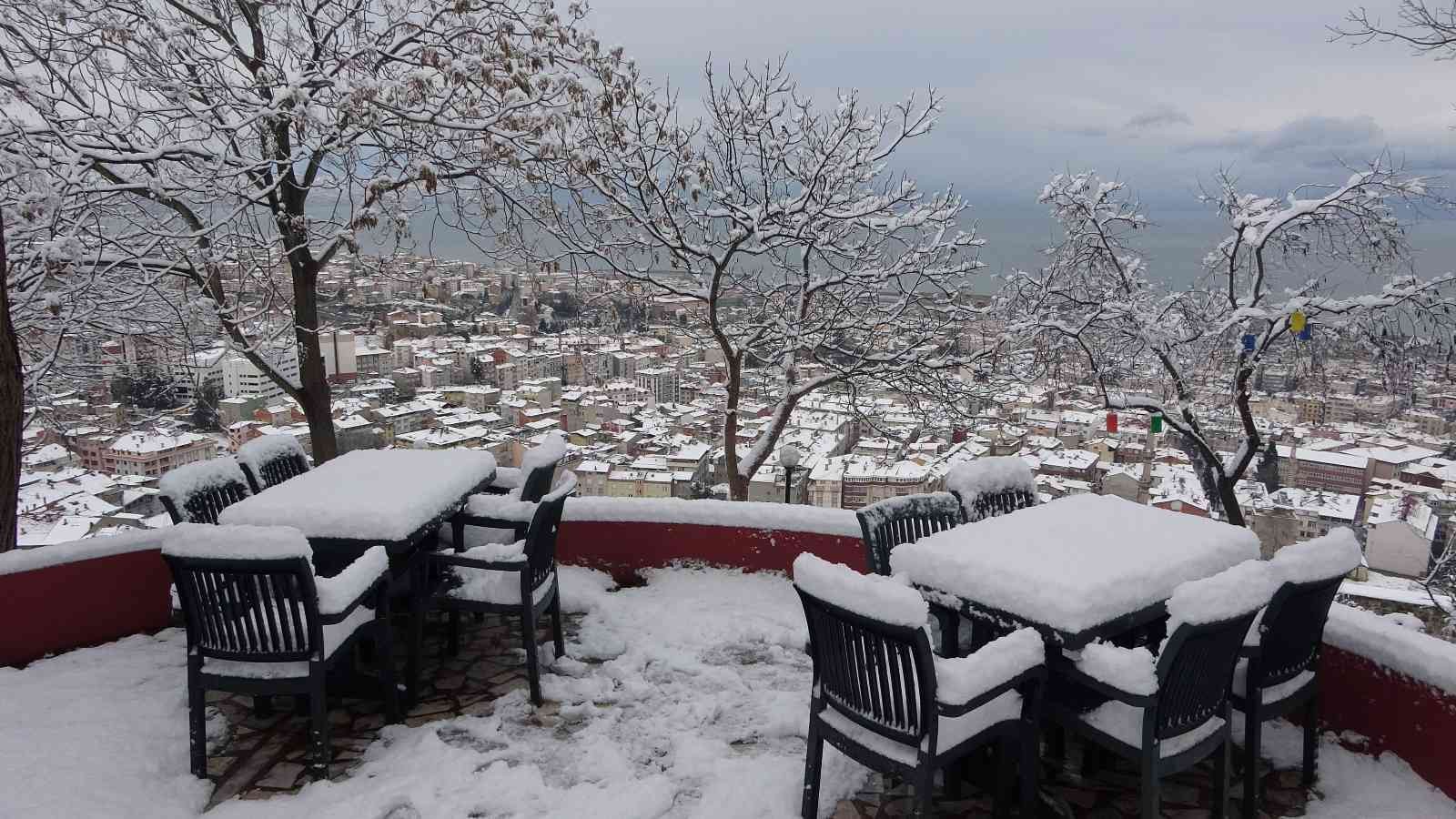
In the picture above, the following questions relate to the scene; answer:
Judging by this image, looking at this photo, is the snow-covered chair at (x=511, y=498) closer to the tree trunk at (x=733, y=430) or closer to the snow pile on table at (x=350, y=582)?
the snow pile on table at (x=350, y=582)

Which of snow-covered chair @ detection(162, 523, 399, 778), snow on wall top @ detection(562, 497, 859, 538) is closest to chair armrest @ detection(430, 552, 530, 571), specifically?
snow-covered chair @ detection(162, 523, 399, 778)

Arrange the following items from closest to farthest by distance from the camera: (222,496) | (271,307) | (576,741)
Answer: (576,741) < (222,496) < (271,307)

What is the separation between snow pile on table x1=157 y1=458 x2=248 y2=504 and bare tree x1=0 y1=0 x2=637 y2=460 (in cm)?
175

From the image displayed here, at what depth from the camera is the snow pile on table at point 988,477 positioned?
408cm

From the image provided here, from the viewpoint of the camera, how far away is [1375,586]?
7941 mm

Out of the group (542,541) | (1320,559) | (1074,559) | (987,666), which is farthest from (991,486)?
(542,541)

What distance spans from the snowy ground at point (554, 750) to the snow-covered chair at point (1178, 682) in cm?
76

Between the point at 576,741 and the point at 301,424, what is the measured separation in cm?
868

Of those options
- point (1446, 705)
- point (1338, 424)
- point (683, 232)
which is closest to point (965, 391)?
point (683, 232)

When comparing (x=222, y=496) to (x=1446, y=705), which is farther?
(x=222, y=496)

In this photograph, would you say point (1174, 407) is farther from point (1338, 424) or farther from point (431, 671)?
point (431, 671)

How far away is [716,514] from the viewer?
521 centimetres

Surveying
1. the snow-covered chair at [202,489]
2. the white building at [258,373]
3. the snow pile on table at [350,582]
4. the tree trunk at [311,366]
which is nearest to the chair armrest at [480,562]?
the snow pile on table at [350,582]

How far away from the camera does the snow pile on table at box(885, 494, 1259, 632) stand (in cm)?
259
